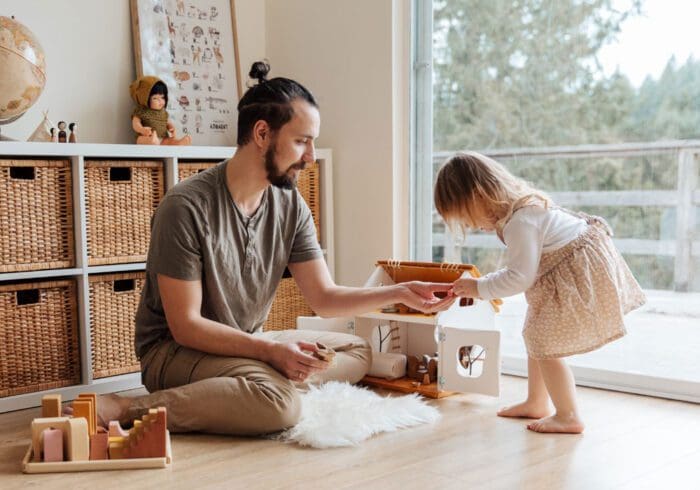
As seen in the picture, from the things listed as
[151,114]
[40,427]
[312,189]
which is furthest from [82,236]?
[312,189]

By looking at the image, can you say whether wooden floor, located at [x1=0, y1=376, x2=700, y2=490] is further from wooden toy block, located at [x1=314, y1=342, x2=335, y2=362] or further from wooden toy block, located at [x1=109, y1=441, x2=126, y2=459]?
wooden toy block, located at [x1=314, y1=342, x2=335, y2=362]

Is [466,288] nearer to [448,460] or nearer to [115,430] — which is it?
[448,460]

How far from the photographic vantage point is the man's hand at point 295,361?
1.94 m

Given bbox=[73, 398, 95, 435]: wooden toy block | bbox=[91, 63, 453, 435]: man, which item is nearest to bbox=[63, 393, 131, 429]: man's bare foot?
bbox=[91, 63, 453, 435]: man

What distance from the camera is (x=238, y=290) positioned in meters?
2.14

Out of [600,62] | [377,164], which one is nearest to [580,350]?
[600,62]

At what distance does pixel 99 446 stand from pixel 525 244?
1.07 meters

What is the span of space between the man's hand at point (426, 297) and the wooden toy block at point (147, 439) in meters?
0.72

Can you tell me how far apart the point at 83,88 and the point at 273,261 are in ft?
3.58

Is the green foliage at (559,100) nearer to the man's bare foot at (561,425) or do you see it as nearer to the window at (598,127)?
the window at (598,127)

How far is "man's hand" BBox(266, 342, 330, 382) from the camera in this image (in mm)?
1943

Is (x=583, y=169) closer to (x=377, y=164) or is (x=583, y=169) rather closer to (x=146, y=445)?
(x=377, y=164)

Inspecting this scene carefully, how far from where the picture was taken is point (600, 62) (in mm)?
2514

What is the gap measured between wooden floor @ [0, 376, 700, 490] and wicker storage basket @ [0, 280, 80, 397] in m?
0.22
